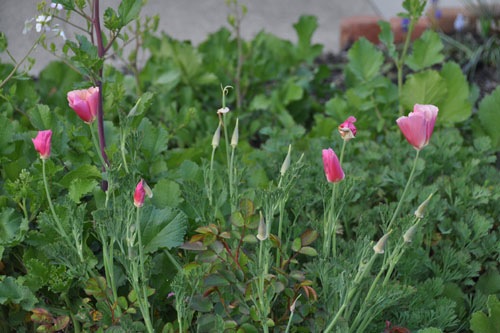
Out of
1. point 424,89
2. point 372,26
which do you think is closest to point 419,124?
point 424,89

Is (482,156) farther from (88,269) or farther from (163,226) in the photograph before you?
(88,269)

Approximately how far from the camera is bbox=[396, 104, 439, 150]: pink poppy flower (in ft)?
4.34

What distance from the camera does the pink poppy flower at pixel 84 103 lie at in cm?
140

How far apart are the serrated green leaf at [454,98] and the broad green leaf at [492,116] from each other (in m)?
0.05

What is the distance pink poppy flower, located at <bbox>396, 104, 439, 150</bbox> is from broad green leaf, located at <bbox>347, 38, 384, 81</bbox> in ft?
4.55

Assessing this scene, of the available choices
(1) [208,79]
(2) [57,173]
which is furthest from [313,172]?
(1) [208,79]

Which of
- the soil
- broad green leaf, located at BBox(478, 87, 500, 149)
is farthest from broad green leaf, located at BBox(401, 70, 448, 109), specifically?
the soil

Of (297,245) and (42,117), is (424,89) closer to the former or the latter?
(297,245)

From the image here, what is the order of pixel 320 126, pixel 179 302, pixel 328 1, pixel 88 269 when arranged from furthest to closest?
pixel 328 1, pixel 320 126, pixel 88 269, pixel 179 302

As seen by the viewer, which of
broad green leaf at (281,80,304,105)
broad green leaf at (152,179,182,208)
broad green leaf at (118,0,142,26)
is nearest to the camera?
broad green leaf at (118,0,142,26)

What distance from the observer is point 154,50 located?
3230 millimetres

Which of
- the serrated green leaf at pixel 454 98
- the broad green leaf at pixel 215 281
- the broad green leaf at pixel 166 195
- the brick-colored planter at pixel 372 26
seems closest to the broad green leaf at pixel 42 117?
the broad green leaf at pixel 166 195

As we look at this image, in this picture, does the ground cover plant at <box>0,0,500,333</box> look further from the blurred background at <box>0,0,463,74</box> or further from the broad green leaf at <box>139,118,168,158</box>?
the blurred background at <box>0,0,463,74</box>

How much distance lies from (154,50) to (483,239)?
184 centimetres
